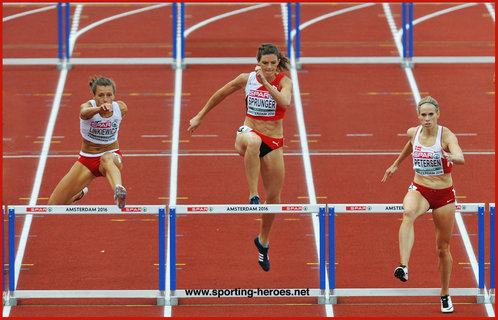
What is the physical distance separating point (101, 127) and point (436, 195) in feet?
12.6

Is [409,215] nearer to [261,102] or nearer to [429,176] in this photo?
[429,176]

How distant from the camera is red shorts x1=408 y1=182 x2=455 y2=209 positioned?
15984 millimetres

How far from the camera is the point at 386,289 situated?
57.5ft

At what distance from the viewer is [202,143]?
24.8m

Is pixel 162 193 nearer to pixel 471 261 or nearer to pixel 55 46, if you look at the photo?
pixel 471 261

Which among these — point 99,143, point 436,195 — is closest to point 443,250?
point 436,195

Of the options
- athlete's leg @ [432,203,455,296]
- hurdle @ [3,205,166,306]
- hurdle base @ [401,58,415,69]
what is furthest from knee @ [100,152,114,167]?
hurdle base @ [401,58,415,69]

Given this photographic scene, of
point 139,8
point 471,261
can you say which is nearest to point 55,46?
point 139,8

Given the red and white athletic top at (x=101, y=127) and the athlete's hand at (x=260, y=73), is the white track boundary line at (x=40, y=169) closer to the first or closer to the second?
the red and white athletic top at (x=101, y=127)

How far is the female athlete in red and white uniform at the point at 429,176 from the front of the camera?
51.1ft

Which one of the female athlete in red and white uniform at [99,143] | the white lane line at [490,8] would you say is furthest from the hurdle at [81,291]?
the white lane line at [490,8]

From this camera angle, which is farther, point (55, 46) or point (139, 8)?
point (139, 8)

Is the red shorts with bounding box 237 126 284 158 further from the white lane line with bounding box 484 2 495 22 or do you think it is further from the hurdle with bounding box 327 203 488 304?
the white lane line with bounding box 484 2 495 22

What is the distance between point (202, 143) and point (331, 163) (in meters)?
2.37
